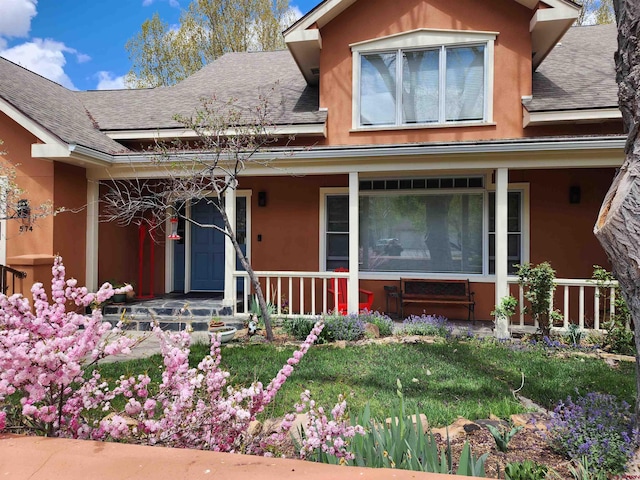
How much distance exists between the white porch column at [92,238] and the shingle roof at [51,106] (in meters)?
0.89

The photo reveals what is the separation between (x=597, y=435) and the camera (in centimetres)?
244

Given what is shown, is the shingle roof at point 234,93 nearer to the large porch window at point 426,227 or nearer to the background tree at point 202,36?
the large porch window at point 426,227

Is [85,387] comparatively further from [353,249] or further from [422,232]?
[422,232]

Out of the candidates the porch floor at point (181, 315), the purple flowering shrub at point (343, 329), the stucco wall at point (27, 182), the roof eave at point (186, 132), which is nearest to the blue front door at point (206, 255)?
the porch floor at point (181, 315)

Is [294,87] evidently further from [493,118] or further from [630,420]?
[630,420]

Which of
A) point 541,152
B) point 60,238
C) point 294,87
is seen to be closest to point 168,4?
point 294,87

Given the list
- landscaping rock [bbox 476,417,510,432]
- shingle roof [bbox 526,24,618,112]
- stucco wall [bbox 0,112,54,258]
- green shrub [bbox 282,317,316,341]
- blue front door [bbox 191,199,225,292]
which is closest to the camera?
landscaping rock [bbox 476,417,510,432]

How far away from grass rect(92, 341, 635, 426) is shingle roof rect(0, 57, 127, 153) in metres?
4.53

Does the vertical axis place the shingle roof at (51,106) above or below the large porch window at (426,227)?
above

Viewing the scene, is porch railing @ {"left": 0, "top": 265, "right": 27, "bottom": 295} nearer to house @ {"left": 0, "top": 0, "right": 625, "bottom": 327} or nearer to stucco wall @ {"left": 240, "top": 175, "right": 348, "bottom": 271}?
house @ {"left": 0, "top": 0, "right": 625, "bottom": 327}

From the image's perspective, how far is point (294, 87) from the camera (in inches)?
383

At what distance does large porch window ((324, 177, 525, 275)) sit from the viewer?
8.09m

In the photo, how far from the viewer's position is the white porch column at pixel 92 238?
782 centimetres

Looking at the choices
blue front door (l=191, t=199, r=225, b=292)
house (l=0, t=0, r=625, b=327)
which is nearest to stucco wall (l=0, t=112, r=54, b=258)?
house (l=0, t=0, r=625, b=327)
